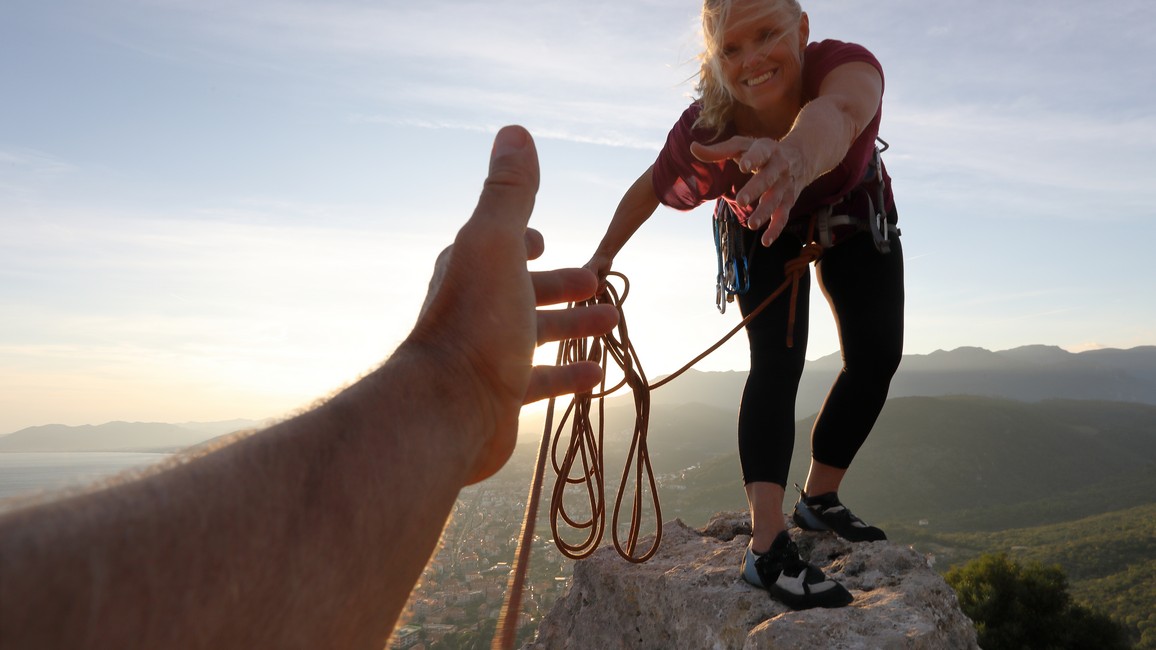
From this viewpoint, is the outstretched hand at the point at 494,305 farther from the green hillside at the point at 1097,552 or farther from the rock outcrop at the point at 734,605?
the green hillside at the point at 1097,552

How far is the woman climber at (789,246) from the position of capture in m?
2.44

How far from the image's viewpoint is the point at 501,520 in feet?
75.7

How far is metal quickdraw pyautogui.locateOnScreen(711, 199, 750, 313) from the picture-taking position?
2949 millimetres

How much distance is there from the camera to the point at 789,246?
293 centimetres

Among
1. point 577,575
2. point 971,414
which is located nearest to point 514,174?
point 577,575

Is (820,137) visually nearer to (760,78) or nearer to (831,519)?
(760,78)

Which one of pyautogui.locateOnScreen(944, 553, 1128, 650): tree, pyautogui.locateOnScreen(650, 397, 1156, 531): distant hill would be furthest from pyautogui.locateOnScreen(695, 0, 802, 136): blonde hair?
pyautogui.locateOnScreen(650, 397, 1156, 531): distant hill

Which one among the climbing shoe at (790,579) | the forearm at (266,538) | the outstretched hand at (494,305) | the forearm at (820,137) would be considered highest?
the forearm at (820,137)

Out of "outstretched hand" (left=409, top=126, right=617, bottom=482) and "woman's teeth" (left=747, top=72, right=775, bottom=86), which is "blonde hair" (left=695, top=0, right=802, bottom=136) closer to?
"woman's teeth" (left=747, top=72, right=775, bottom=86)

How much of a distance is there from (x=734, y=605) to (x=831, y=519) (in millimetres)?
867

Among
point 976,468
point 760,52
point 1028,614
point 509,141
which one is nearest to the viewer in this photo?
point 509,141

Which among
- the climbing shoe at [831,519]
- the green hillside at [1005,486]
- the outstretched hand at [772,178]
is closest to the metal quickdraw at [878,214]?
the climbing shoe at [831,519]

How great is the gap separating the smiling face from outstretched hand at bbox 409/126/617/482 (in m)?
1.52

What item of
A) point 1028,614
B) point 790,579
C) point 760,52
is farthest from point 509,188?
point 1028,614
